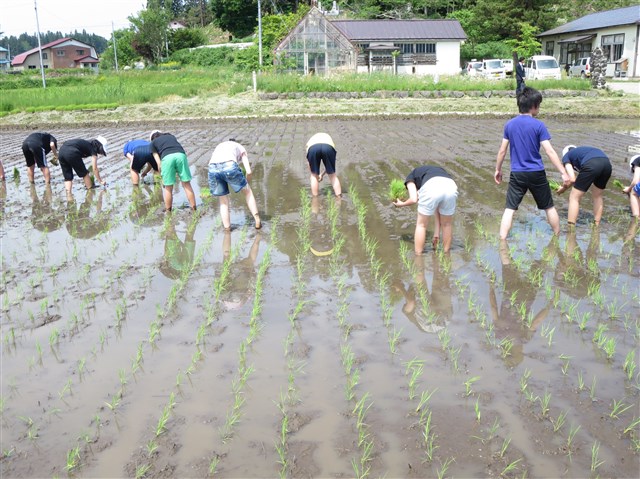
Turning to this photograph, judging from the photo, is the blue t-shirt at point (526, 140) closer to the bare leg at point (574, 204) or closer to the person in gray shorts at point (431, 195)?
the person in gray shorts at point (431, 195)

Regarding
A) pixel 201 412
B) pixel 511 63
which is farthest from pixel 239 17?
pixel 201 412

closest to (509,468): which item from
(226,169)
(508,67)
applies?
(226,169)

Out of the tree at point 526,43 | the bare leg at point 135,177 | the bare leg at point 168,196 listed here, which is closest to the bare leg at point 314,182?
the bare leg at point 168,196

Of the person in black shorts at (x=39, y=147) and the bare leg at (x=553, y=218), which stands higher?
the person in black shorts at (x=39, y=147)

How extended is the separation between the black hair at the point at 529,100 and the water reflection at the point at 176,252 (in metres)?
3.62

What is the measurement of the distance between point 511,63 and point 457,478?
3584 cm

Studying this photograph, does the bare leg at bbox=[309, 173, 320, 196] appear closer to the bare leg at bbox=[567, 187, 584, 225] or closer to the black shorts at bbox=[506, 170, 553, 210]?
the black shorts at bbox=[506, 170, 553, 210]

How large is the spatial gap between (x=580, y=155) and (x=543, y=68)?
24.8 metres

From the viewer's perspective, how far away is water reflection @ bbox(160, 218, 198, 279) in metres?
5.86

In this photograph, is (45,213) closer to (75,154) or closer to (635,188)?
(75,154)

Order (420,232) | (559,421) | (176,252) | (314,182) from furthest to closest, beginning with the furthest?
(314,182) → (176,252) → (420,232) → (559,421)

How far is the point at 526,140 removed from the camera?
19.3 ft

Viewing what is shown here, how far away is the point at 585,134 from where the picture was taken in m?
14.3

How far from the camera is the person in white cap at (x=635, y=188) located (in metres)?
6.58
